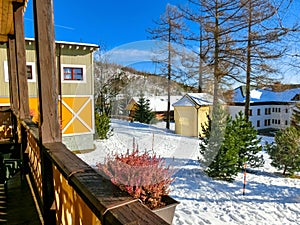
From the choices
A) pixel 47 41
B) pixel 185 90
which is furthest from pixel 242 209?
pixel 47 41

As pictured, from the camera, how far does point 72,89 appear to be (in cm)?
761

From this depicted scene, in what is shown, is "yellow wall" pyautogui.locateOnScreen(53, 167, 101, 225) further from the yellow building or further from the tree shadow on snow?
the yellow building

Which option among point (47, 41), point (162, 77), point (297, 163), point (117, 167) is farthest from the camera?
point (297, 163)

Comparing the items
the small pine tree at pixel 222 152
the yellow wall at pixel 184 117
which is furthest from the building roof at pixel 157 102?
the small pine tree at pixel 222 152

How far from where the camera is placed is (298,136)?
20.5 ft

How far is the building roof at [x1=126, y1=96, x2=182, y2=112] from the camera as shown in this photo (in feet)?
7.96

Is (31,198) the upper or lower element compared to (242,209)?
upper

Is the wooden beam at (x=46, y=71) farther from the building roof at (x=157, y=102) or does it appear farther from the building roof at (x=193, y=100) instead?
the building roof at (x=193, y=100)

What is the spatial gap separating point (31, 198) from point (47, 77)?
1469 millimetres

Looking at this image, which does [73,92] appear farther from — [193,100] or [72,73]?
[193,100]

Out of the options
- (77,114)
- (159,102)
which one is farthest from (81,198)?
(77,114)

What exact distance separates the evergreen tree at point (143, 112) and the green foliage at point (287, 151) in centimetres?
523

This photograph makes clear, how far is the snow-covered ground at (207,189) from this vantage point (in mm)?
2713

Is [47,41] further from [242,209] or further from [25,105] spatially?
[242,209]
